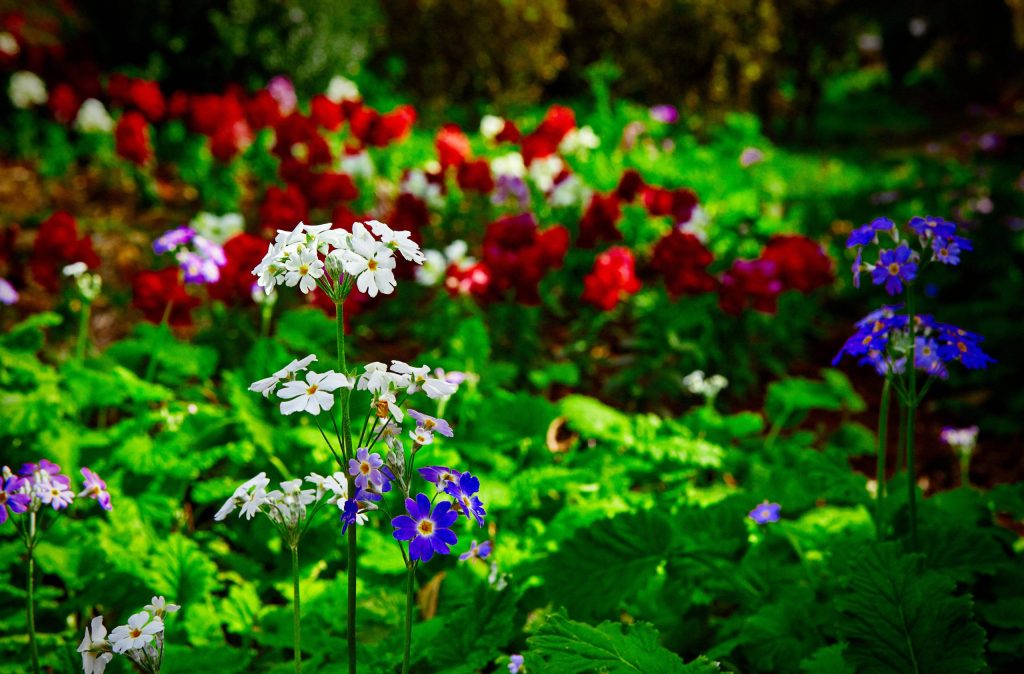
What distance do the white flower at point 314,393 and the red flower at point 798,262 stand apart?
7.71ft

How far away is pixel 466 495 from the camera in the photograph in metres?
1.37

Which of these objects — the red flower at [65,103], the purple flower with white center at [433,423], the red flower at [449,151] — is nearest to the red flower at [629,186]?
the red flower at [449,151]

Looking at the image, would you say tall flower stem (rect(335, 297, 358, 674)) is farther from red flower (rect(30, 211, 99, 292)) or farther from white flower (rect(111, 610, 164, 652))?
red flower (rect(30, 211, 99, 292))

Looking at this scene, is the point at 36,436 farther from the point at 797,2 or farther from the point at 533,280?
the point at 797,2

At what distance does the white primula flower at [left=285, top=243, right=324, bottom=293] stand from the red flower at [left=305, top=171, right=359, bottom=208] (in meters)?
2.58

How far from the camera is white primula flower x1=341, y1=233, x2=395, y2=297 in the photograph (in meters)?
1.29

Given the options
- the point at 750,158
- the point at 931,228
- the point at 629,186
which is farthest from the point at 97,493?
the point at 750,158

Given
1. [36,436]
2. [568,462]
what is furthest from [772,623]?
[36,436]

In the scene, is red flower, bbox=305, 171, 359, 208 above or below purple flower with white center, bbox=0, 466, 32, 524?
above

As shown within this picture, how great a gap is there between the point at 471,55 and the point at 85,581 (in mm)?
6226

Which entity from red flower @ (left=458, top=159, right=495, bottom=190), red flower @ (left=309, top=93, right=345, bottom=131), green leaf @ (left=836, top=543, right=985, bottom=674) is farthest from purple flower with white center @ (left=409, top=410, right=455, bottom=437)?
red flower @ (left=309, top=93, right=345, bottom=131)

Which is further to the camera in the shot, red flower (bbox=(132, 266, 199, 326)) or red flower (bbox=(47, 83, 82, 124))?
red flower (bbox=(47, 83, 82, 124))

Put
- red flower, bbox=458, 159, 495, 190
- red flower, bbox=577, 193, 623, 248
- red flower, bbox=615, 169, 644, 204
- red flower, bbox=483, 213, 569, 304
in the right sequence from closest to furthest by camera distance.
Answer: red flower, bbox=483, 213, 569, 304
red flower, bbox=577, 193, 623, 248
red flower, bbox=615, 169, 644, 204
red flower, bbox=458, 159, 495, 190

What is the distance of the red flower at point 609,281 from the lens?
11.1ft
